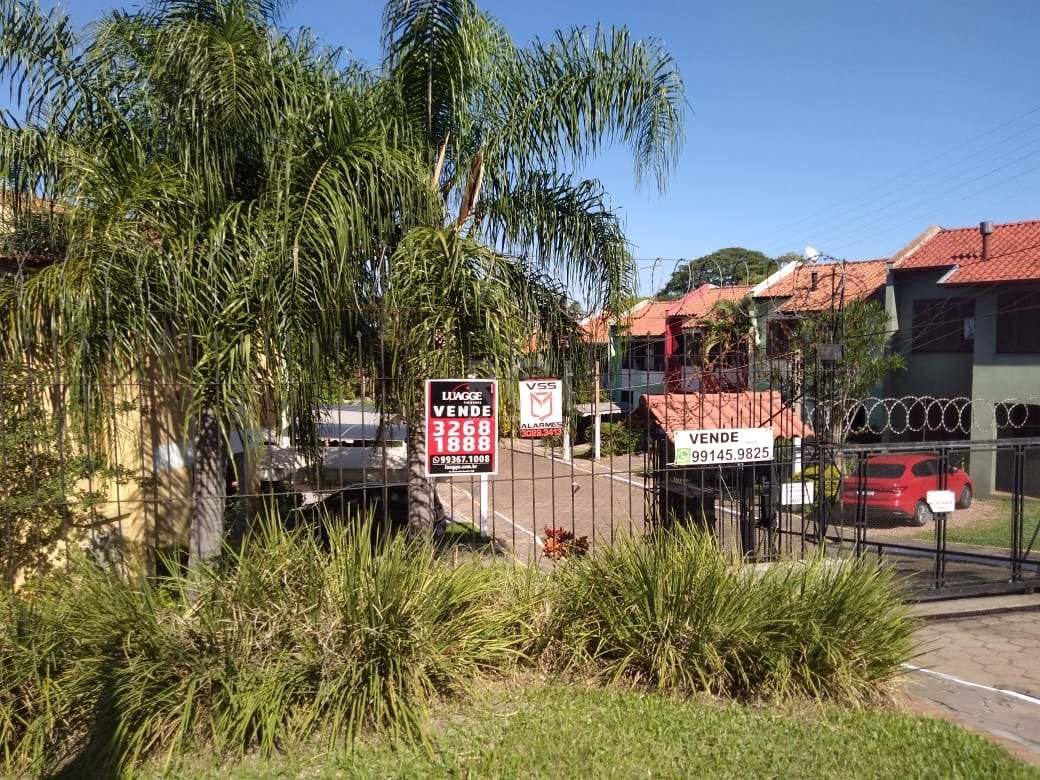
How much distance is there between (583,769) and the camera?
405cm

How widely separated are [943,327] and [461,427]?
1962 cm

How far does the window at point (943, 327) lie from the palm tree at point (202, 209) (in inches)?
732

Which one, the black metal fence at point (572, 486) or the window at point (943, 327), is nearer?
the black metal fence at point (572, 486)

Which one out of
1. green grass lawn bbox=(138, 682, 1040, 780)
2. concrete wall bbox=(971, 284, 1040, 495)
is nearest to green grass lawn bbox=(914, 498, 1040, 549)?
green grass lawn bbox=(138, 682, 1040, 780)

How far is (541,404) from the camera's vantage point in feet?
21.7

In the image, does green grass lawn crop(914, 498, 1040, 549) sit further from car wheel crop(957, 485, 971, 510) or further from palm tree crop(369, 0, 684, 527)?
palm tree crop(369, 0, 684, 527)

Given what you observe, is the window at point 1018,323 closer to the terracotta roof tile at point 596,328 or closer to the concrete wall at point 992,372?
the concrete wall at point 992,372

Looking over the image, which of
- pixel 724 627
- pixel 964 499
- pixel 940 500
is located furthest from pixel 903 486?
pixel 724 627

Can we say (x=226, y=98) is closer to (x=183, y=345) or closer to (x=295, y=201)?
(x=295, y=201)

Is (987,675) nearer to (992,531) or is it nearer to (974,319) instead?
(992,531)

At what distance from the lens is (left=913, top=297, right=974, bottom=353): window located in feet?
68.7

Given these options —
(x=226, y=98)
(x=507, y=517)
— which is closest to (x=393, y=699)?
(x=226, y=98)

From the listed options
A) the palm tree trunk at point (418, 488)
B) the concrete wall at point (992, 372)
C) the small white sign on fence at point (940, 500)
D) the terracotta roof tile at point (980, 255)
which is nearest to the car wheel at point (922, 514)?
the small white sign on fence at point (940, 500)

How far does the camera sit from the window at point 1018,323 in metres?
19.2
